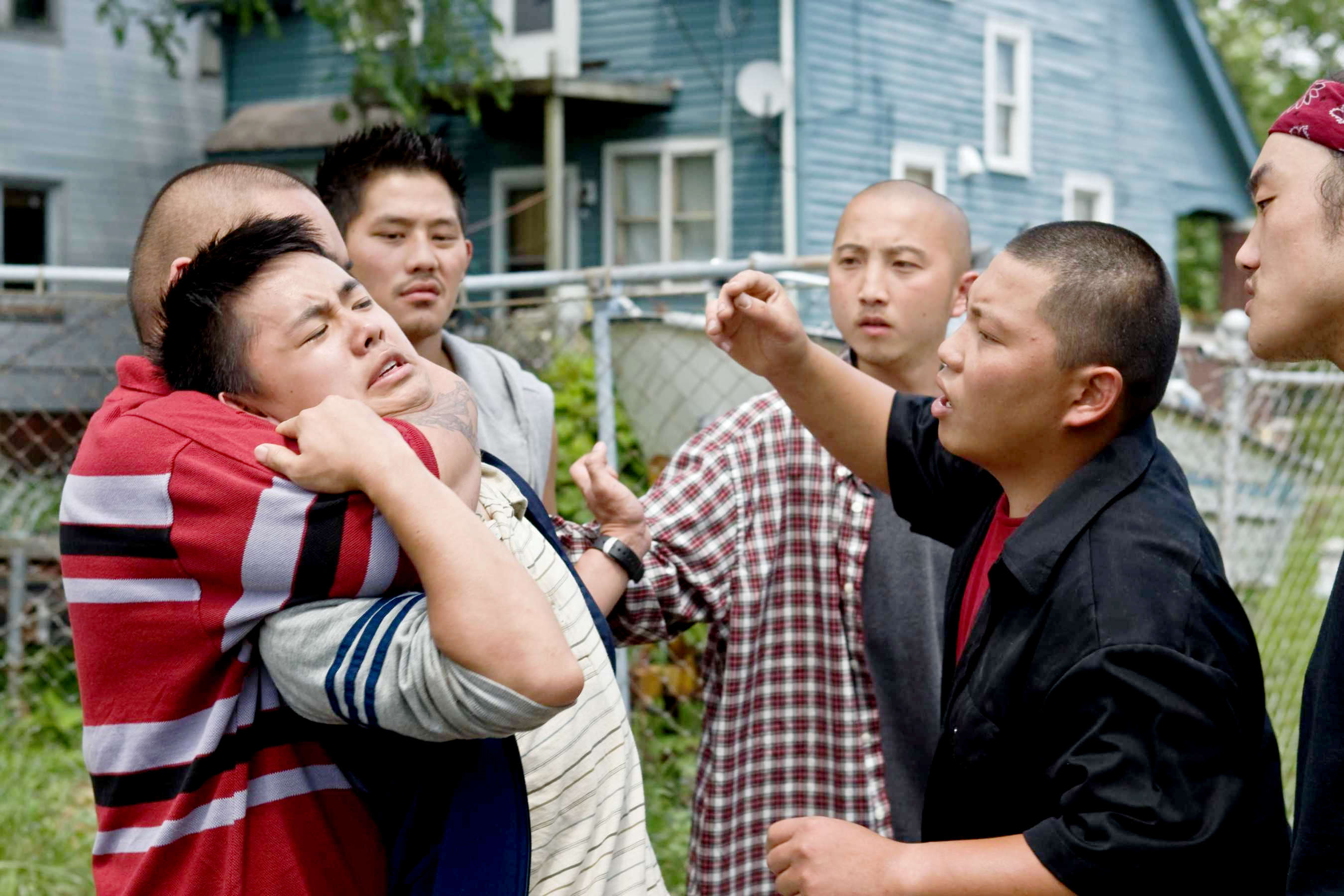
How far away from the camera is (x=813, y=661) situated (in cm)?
283

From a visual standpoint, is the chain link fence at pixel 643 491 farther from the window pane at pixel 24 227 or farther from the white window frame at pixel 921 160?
the window pane at pixel 24 227

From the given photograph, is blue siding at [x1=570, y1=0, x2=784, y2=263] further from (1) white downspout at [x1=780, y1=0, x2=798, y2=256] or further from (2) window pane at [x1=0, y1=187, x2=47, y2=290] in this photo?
(2) window pane at [x1=0, y1=187, x2=47, y2=290]

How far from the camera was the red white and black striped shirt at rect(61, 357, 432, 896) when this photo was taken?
1603mm

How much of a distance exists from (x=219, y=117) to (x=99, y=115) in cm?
184

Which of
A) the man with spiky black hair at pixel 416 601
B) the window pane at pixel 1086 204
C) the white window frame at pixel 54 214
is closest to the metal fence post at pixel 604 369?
the man with spiky black hair at pixel 416 601

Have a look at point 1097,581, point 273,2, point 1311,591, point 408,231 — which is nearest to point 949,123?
point 273,2

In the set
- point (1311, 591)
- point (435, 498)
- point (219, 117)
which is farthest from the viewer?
point (219, 117)

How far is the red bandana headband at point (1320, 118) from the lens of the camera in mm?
1802

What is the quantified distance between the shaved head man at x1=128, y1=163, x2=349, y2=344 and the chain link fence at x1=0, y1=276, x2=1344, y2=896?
5.60 feet

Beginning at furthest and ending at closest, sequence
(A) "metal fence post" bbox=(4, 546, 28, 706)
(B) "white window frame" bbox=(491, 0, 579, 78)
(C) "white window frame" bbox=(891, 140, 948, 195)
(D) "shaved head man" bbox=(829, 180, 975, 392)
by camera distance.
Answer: (C) "white window frame" bbox=(891, 140, 948, 195)
(B) "white window frame" bbox=(491, 0, 579, 78)
(A) "metal fence post" bbox=(4, 546, 28, 706)
(D) "shaved head man" bbox=(829, 180, 975, 392)

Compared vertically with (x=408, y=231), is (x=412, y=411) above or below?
below

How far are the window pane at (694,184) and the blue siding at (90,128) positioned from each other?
6012 mm

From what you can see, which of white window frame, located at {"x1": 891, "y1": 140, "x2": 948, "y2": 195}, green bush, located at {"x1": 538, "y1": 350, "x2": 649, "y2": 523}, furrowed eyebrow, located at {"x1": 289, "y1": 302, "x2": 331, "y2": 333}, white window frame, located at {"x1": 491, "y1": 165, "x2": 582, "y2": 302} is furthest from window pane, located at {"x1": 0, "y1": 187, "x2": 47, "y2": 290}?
furrowed eyebrow, located at {"x1": 289, "y1": 302, "x2": 331, "y2": 333}

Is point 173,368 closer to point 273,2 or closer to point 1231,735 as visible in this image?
point 1231,735
